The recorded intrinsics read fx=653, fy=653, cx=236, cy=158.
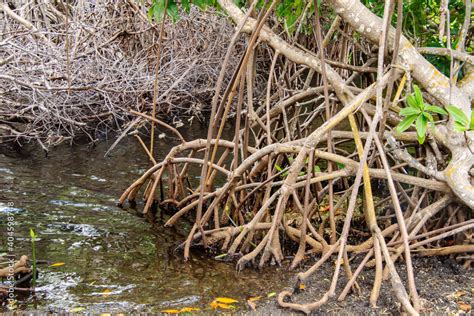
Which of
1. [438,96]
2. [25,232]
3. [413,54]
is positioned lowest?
[25,232]

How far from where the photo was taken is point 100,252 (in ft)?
17.0

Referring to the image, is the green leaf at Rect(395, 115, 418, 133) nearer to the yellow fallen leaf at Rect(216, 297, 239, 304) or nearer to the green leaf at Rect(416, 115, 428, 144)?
the green leaf at Rect(416, 115, 428, 144)

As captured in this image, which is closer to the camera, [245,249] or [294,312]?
[294,312]

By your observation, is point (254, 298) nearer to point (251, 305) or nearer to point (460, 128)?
point (251, 305)

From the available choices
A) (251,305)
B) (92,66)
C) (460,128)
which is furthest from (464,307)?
(92,66)

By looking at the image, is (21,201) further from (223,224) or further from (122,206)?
(223,224)

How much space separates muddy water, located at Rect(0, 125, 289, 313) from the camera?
4297 mm

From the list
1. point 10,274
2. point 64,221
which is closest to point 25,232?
point 64,221

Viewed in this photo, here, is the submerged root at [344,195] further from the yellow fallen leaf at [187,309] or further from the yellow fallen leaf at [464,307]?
the yellow fallen leaf at [187,309]

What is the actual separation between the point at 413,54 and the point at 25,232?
11.2 ft

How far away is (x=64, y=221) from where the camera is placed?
5867mm

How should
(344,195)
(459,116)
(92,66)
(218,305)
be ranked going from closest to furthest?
1. (459,116)
2. (218,305)
3. (344,195)
4. (92,66)

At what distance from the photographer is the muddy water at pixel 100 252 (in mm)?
4297

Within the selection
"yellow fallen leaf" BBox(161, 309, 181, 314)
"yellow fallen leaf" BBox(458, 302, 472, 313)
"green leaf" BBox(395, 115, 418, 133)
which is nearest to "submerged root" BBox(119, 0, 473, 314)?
"green leaf" BBox(395, 115, 418, 133)
